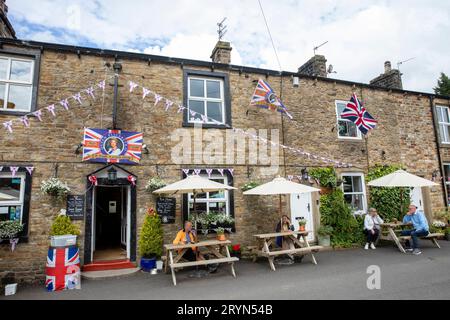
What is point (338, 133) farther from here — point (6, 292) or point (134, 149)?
point (6, 292)

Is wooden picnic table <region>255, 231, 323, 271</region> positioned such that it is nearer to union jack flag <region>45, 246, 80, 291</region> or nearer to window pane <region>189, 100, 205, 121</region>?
window pane <region>189, 100, 205, 121</region>

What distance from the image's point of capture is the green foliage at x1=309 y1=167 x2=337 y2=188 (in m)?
10.5

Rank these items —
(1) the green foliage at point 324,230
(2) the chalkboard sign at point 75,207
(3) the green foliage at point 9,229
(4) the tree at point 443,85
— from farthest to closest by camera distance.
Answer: (4) the tree at point 443,85
(1) the green foliage at point 324,230
(2) the chalkboard sign at point 75,207
(3) the green foliage at point 9,229

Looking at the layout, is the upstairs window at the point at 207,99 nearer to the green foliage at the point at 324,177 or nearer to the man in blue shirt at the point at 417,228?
the green foliage at the point at 324,177

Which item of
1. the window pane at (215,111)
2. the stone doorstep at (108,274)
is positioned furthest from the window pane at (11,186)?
the window pane at (215,111)

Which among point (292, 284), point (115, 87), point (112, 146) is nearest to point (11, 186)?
point (112, 146)

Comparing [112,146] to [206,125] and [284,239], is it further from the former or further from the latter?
[284,239]

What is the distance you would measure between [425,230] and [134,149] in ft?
28.9

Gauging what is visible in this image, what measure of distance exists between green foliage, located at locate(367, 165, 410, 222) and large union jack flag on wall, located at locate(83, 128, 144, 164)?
846 cm

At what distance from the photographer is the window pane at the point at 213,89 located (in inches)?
387

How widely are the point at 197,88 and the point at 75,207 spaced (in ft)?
16.2

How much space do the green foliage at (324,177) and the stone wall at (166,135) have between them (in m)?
0.58

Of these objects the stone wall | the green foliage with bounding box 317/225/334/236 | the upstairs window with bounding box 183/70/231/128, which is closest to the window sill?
the upstairs window with bounding box 183/70/231/128
